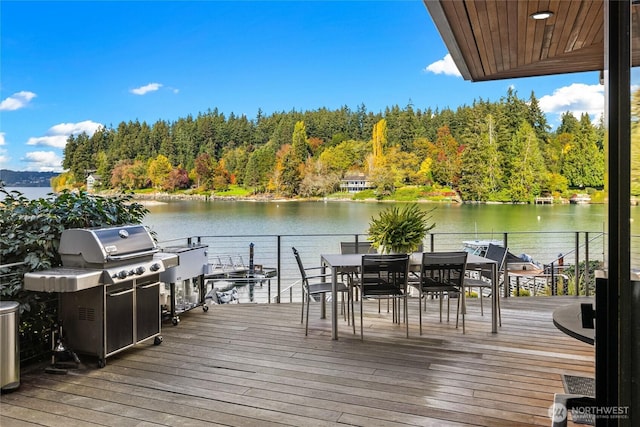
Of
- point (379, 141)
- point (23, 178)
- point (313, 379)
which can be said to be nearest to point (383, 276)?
point (313, 379)

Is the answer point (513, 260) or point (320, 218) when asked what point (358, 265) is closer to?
point (513, 260)

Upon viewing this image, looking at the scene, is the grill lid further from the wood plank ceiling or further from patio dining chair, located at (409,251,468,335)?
the wood plank ceiling

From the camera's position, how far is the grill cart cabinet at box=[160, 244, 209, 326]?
14.7ft

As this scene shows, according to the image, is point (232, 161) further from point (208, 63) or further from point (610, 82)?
point (610, 82)

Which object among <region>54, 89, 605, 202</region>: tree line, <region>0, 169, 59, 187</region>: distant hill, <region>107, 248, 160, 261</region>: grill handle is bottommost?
<region>107, 248, 160, 261</region>: grill handle

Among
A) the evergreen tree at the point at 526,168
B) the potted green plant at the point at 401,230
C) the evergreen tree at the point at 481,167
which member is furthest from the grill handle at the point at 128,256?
the evergreen tree at the point at 481,167

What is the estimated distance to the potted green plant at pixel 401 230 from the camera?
14.0 ft

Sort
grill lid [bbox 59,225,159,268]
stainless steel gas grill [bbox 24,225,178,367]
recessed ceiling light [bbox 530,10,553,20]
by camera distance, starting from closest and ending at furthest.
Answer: recessed ceiling light [bbox 530,10,553,20] → stainless steel gas grill [bbox 24,225,178,367] → grill lid [bbox 59,225,159,268]

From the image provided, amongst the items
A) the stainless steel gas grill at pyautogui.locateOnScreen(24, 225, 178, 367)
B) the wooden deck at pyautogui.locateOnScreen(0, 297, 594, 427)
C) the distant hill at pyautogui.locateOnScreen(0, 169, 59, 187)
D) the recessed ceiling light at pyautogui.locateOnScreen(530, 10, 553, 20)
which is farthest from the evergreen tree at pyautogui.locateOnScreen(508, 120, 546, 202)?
the stainless steel gas grill at pyautogui.locateOnScreen(24, 225, 178, 367)

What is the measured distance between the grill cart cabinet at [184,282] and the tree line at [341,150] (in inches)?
490

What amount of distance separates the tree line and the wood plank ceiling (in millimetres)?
13181

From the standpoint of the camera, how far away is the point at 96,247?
3.31 meters

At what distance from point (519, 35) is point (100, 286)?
3511 millimetres

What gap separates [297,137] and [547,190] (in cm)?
1069
